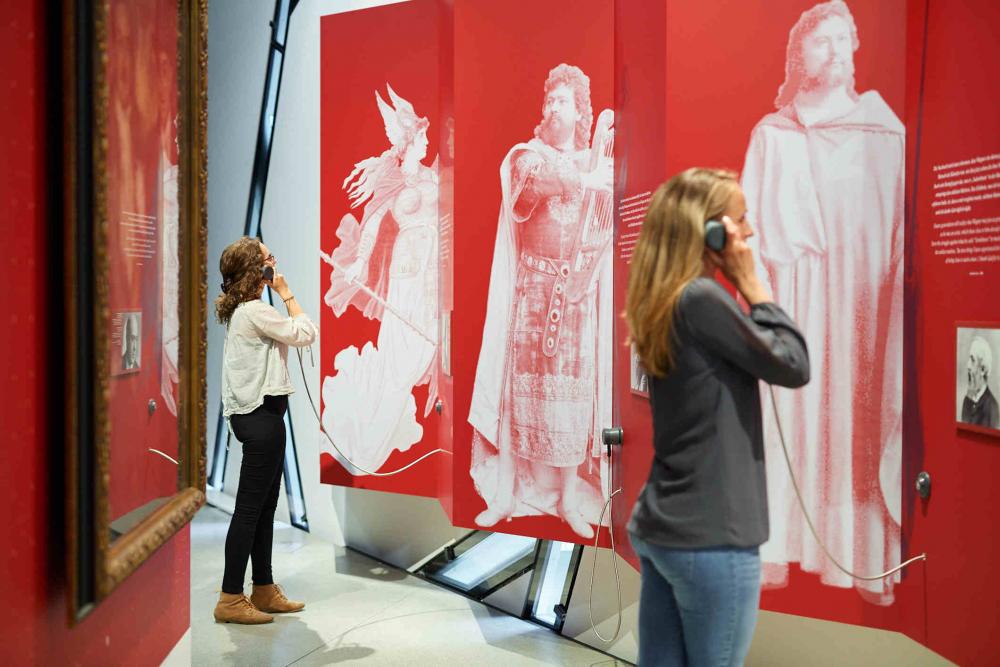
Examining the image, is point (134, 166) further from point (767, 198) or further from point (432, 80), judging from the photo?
point (432, 80)

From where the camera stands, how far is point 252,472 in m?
4.08

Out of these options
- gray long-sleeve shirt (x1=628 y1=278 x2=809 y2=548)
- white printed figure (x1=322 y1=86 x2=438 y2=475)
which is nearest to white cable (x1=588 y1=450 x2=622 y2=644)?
white printed figure (x1=322 y1=86 x2=438 y2=475)

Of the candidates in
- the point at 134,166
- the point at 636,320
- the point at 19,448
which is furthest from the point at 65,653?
the point at 636,320

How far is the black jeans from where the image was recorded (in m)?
4.05

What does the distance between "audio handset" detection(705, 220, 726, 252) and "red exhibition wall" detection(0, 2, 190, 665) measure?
44.5 inches

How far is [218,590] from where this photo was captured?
4652 millimetres

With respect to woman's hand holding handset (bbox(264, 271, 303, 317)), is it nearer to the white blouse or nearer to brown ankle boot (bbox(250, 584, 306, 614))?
the white blouse

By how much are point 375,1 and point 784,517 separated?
3686mm

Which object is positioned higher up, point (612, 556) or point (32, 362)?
point (32, 362)

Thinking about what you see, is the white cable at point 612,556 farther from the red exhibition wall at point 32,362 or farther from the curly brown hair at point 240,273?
the red exhibition wall at point 32,362

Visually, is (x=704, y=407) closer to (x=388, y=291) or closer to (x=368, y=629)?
(x=368, y=629)

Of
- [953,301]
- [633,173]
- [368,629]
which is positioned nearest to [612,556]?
[368,629]

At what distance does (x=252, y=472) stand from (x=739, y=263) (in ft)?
9.44

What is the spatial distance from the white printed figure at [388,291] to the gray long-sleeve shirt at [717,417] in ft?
9.48
